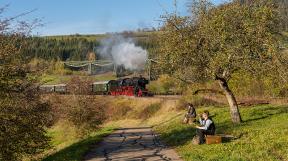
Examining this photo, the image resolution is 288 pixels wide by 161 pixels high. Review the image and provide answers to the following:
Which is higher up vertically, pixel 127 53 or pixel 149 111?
pixel 127 53

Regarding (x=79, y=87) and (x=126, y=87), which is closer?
(x=79, y=87)

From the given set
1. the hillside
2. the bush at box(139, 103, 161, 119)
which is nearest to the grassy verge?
the hillside

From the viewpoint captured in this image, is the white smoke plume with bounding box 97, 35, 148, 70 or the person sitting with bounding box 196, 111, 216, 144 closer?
the person sitting with bounding box 196, 111, 216, 144

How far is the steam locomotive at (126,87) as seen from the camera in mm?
73312

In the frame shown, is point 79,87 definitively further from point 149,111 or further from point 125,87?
point 125,87

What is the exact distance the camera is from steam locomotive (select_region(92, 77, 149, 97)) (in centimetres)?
7331

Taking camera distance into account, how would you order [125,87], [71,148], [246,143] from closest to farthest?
[246,143], [71,148], [125,87]

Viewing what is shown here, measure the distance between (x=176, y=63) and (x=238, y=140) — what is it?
864cm

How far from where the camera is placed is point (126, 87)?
75.3 m

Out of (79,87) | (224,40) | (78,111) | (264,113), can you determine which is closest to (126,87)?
(79,87)

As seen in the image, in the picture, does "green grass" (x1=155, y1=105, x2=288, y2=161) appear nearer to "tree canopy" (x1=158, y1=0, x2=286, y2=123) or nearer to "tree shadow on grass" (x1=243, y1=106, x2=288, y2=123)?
"tree shadow on grass" (x1=243, y1=106, x2=288, y2=123)

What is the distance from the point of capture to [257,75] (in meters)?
30.0

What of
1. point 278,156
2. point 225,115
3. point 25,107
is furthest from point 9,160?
point 225,115

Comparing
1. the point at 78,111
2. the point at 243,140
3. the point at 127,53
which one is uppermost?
the point at 127,53
